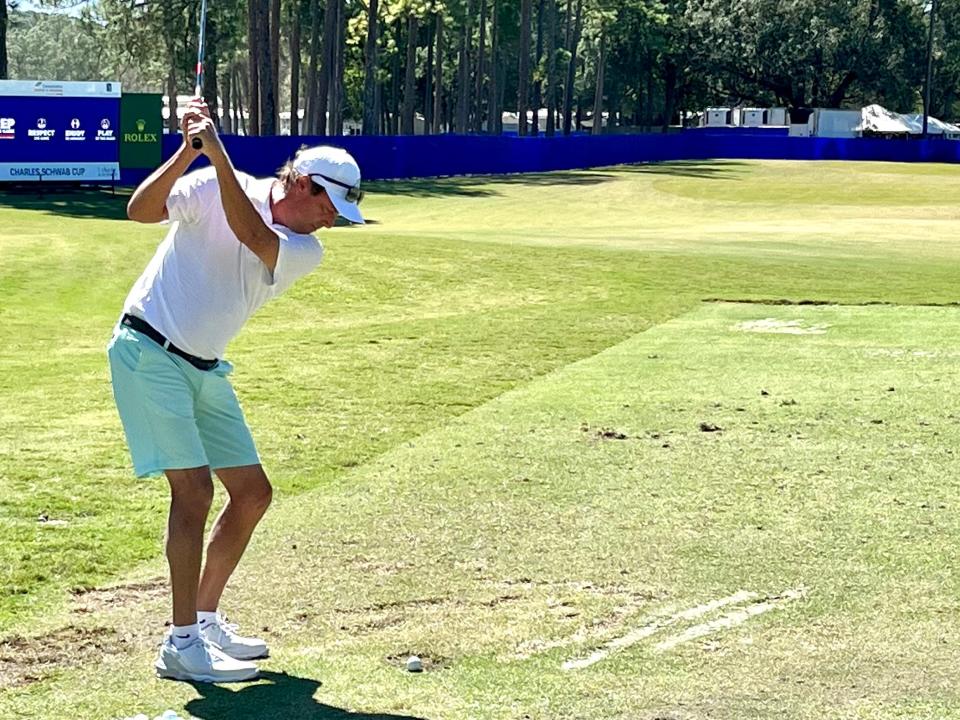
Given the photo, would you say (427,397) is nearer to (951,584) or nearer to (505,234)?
(951,584)

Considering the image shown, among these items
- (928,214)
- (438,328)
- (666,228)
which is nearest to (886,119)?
(928,214)

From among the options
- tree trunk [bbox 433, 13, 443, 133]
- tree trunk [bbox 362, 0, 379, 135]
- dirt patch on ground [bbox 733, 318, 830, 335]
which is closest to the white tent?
tree trunk [bbox 433, 13, 443, 133]

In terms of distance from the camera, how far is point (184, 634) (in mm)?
5910

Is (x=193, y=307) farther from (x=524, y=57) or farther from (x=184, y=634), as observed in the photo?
(x=524, y=57)

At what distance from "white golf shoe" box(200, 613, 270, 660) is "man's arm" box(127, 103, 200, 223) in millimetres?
1634

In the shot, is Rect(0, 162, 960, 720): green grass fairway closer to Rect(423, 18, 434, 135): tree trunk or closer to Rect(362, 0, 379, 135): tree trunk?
Rect(362, 0, 379, 135): tree trunk

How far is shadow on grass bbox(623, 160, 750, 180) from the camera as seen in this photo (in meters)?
74.2

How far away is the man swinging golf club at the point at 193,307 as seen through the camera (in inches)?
228

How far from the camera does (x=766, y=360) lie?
15664mm

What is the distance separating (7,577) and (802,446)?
5.73 metres

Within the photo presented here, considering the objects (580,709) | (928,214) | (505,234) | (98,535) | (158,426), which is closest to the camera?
(580,709)

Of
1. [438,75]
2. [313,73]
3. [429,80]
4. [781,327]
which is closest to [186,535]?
[781,327]

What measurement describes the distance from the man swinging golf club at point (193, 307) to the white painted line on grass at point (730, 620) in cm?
172

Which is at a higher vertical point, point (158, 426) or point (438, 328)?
point (158, 426)
